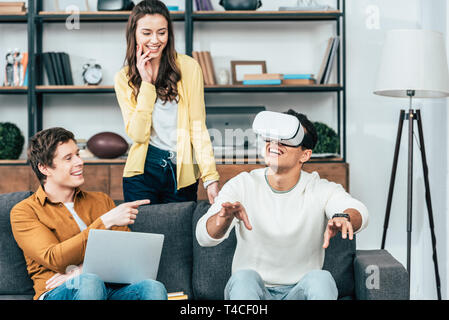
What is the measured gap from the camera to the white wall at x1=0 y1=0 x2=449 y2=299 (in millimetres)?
3584

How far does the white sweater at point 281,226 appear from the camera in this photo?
1.71 meters

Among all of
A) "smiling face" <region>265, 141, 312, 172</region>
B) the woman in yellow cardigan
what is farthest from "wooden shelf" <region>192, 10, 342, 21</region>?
"smiling face" <region>265, 141, 312, 172</region>

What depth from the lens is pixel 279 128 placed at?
5.67 ft

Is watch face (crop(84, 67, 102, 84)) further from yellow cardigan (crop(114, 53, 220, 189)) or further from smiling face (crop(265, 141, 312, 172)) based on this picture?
smiling face (crop(265, 141, 312, 172))

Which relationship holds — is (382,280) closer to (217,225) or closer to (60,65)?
(217,225)

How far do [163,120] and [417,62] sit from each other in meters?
1.46

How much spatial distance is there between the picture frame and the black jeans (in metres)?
1.52

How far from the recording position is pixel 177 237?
2.02 meters

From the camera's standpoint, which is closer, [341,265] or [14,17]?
[341,265]

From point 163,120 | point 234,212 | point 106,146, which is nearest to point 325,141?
point 106,146

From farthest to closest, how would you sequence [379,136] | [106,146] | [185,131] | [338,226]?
A: [379,136]
[106,146]
[185,131]
[338,226]

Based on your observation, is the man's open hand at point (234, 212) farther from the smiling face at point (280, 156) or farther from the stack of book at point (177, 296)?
the stack of book at point (177, 296)

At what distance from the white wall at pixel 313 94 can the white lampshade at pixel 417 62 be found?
2.55 feet

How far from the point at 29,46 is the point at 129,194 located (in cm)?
173
